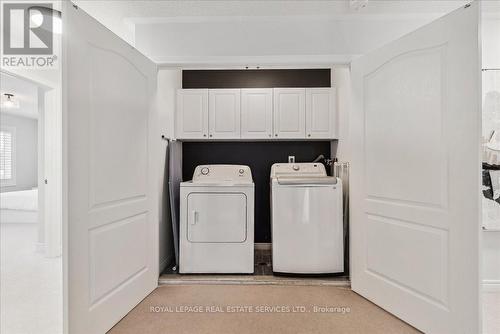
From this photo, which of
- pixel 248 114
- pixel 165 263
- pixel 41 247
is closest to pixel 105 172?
pixel 165 263

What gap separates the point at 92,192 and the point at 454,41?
2312 mm

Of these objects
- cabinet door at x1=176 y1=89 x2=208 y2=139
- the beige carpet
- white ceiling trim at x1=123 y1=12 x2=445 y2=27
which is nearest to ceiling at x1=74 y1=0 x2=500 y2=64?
white ceiling trim at x1=123 y1=12 x2=445 y2=27

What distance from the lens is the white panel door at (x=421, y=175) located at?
155 centimetres

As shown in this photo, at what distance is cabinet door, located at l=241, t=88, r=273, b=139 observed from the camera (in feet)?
10.4

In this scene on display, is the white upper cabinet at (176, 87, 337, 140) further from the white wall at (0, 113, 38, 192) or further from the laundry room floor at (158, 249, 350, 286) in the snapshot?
the white wall at (0, 113, 38, 192)

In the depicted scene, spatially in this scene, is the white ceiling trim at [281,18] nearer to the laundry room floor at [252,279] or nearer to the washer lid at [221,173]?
the washer lid at [221,173]

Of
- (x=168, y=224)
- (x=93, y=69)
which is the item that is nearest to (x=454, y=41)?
(x=93, y=69)

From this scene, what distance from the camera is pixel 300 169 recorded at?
320cm

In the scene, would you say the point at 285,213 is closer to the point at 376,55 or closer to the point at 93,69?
the point at 376,55

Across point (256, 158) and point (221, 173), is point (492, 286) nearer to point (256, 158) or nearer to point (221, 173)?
point (256, 158)

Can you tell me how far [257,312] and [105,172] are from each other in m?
1.46

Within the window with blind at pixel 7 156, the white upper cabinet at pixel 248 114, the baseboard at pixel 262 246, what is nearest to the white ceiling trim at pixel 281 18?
the white upper cabinet at pixel 248 114

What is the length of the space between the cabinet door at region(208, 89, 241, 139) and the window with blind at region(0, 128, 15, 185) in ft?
22.5

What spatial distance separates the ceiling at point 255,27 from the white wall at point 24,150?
6.88 metres
